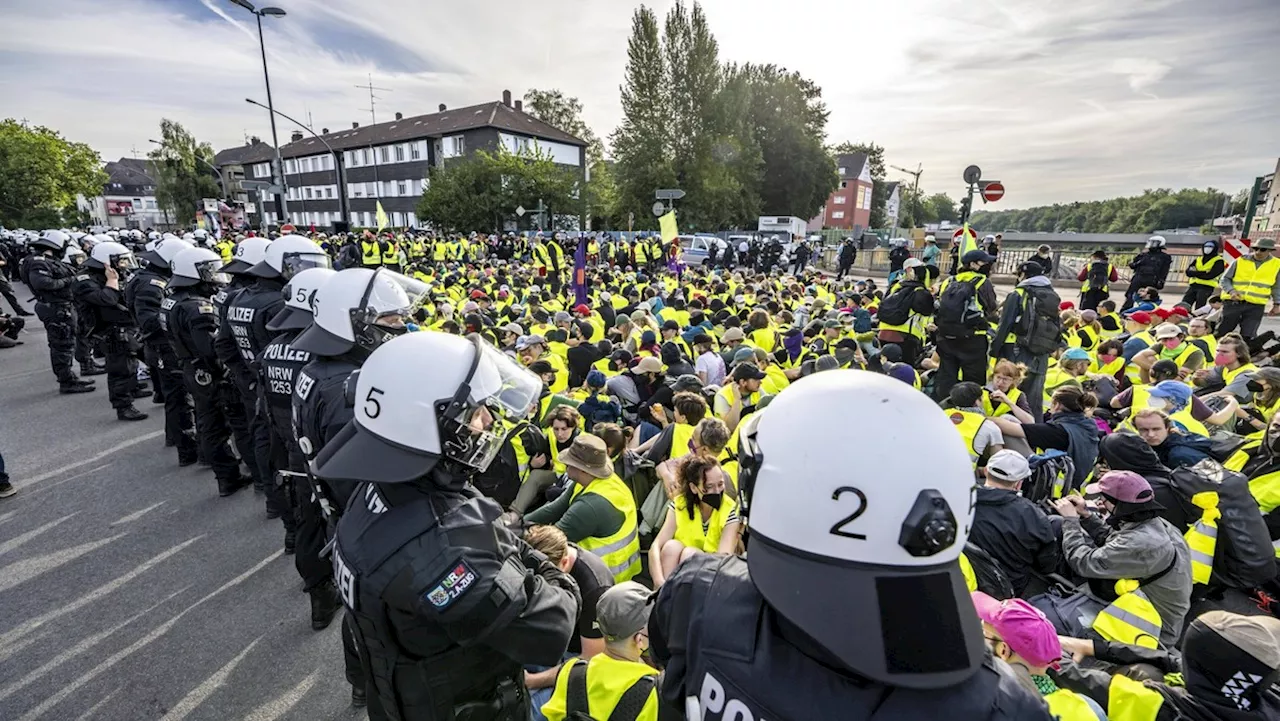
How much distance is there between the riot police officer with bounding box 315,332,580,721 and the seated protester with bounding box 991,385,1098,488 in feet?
14.4

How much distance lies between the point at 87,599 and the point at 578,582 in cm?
397

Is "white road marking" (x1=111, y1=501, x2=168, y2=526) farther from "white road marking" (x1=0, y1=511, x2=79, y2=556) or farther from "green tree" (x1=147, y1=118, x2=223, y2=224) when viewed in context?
"green tree" (x1=147, y1=118, x2=223, y2=224)

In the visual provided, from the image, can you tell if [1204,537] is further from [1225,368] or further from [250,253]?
[250,253]

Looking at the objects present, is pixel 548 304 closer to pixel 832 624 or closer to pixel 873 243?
pixel 832 624

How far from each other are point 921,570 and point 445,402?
1381mm

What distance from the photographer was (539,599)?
1.75 m

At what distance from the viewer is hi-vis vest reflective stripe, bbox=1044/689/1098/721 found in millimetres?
1915

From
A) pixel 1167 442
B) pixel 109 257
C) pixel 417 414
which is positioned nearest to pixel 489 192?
pixel 109 257

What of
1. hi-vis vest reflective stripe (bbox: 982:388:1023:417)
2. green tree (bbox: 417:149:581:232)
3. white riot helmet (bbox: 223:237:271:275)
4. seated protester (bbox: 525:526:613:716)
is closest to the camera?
seated protester (bbox: 525:526:613:716)

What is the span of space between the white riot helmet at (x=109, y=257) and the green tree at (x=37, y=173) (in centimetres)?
3730

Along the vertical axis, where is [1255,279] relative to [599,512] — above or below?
above

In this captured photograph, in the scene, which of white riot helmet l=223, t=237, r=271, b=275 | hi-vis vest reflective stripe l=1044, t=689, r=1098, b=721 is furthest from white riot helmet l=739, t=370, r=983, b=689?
white riot helmet l=223, t=237, r=271, b=275

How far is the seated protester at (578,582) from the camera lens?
2.50 metres

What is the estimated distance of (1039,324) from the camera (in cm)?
649
